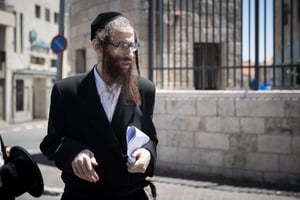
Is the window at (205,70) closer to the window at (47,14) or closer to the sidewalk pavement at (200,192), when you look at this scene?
the sidewalk pavement at (200,192)

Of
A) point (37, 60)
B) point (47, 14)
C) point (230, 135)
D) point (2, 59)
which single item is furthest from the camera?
point (47, 14)

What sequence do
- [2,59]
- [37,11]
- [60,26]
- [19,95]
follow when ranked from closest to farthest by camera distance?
[60,26], [2,59], [19,95], [37,11]

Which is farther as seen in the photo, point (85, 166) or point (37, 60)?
point (37, 60)

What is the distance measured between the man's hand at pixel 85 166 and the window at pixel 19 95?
28729 mm

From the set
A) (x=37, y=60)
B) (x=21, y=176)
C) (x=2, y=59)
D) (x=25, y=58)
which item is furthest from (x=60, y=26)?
(x=37, y=60)

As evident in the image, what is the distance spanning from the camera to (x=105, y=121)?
1.89 metres

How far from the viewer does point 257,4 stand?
6707 millimetres

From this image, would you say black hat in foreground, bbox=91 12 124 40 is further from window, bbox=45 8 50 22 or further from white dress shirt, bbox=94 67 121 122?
window, bbox=45 8 50 22

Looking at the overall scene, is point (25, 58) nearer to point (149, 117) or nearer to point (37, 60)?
point (37, 60)

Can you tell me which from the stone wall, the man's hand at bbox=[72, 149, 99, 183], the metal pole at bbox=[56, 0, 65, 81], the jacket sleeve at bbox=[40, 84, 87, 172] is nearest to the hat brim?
the jacket sleeve at bbox=[40, 84, 87, 172]

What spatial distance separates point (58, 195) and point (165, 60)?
3.80 metres

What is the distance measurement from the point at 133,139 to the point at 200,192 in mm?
4636

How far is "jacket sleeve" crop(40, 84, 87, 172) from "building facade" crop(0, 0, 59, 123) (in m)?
27.0

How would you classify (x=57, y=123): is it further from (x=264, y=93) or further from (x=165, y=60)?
(x=165, y=60)
